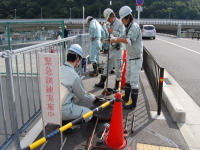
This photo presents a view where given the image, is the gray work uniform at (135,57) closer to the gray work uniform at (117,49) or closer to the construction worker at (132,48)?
the construction worker at (132,48)

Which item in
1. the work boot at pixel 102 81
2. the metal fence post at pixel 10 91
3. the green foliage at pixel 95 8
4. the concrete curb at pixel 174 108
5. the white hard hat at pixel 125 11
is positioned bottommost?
the concrete curb at pixel 174 108

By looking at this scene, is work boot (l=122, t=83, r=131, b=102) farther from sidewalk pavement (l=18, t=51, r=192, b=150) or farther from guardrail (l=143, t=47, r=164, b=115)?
guardrail (l=143, t=47, r=164, b=115)

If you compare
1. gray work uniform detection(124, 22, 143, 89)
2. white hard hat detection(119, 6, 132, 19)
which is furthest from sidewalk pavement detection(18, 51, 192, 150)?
white hard hat detection(119, 6, 132, 19)

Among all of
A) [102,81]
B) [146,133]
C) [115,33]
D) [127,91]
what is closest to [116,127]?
[146,133]

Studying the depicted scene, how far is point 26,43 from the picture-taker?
864 centimetres

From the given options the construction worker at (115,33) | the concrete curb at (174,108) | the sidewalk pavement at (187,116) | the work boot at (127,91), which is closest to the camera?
the sidewalk pavement at (187,116)

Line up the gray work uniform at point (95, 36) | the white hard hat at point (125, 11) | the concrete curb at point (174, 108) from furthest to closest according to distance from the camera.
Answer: the gray work uniform at point (95, 36) → the white hard hat at point (125, 11) → the concrete curb at point (174, 108)

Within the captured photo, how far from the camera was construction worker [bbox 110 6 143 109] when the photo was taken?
12.6 ft

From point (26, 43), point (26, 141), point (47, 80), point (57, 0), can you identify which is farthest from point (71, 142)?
A: point (57, 0)

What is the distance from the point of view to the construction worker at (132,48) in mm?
3835

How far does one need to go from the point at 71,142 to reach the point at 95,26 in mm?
4042

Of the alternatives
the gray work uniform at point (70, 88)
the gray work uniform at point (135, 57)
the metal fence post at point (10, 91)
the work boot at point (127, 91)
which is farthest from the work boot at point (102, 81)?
the metal fence post at point (10, 91)

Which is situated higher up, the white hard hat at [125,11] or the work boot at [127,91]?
the white hard hat at [125,11]

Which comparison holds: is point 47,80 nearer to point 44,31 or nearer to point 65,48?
point 65,48
